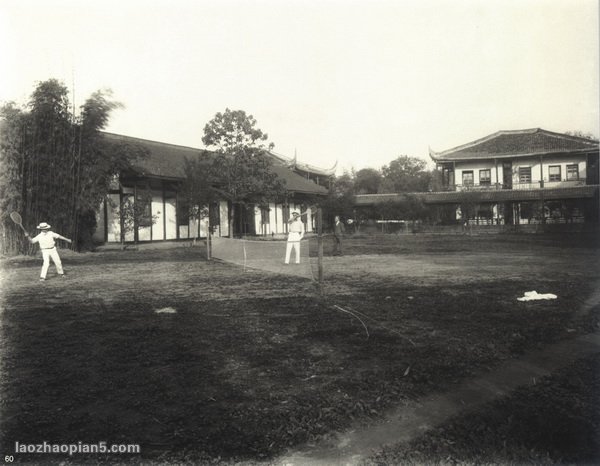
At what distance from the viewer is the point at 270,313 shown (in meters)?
7.19

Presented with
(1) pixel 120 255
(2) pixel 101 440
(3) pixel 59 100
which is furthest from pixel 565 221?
(2) pixel 101 440

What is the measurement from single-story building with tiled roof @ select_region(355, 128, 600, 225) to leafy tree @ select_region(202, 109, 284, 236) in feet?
53.1

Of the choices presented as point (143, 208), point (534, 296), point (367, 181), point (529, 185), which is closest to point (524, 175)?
point (529, 185)

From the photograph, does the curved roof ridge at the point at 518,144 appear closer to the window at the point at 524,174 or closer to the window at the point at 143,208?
the window at the point at 524,174

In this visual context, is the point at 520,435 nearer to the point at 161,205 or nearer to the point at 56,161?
the point at 56,161

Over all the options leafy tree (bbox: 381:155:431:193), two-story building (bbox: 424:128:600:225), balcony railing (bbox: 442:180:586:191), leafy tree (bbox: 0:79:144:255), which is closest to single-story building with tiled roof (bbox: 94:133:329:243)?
leafy tree (bbox: 0:79:144:255)

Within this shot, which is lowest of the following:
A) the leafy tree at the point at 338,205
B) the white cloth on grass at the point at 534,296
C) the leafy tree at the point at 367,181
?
the white cloth on grass at the point at 534,296

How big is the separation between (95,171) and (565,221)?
1233 inches

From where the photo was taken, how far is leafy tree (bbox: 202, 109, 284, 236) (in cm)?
2238

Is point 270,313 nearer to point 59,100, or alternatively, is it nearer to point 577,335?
point 577,335

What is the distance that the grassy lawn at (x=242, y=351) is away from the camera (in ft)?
Answer: 11.3

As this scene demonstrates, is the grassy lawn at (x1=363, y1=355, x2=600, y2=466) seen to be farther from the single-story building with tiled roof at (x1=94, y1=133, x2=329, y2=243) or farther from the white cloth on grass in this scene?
the single-story building with tiled roof at (x1=94, y1=133, x2=329, y2=243)

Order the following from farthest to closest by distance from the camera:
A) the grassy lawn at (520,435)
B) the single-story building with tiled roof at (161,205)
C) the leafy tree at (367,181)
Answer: the leafy tree at (367,181), the single-story building with tiled roof at (161,205), the grassy lawn at (520,435)

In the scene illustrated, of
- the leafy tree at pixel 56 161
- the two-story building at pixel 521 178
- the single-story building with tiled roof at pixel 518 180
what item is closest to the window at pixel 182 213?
the leafy tree at pixel 56 161
